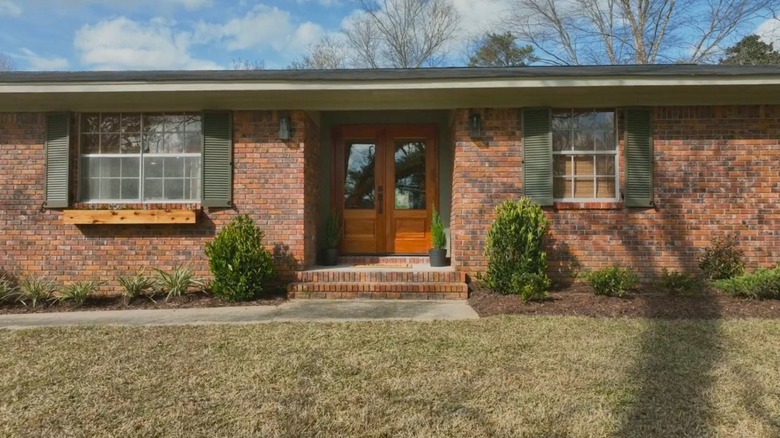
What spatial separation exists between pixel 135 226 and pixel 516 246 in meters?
5.09

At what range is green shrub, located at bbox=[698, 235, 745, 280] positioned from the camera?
6410 millimetres

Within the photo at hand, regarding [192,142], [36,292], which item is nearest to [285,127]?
[192,142]

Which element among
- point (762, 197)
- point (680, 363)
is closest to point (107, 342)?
point (680, 363)

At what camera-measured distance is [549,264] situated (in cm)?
668

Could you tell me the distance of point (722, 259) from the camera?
646 cm

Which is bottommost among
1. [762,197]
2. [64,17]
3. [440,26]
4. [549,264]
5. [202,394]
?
[202,394]

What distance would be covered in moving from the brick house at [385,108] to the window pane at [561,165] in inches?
0.7

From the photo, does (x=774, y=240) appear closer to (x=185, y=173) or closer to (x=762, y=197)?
(x=762, y=197)

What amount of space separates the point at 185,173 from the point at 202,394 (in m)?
4.62

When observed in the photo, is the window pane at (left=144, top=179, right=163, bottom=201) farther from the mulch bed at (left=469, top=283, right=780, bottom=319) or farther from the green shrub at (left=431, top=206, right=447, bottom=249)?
the mulch bed at (left=469, top=283, right=780, bottom=319)

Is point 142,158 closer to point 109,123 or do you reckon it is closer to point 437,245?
point 109,123

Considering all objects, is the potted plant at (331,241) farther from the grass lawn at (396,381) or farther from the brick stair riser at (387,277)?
the grass lawn at (396,381)

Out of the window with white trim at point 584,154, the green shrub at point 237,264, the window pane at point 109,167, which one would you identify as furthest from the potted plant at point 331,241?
the window with white trim at point 584,154

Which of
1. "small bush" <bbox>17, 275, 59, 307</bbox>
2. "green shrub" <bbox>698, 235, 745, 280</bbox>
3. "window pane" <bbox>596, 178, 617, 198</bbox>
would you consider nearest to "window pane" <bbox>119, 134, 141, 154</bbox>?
"small bush" <bbox>17, 275, 59, 307</bbox>
